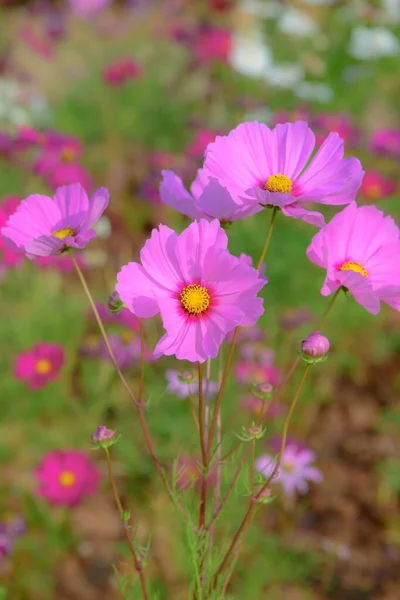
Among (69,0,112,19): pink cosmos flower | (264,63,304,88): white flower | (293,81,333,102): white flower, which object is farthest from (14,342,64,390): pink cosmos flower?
(69,0,112,19): pink cosmos flower

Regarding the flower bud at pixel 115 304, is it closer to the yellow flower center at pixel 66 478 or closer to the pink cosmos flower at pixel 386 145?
the yellow flower center at pixel 66 478

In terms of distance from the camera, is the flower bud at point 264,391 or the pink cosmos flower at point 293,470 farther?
the pink cosmos flower at point 293,470

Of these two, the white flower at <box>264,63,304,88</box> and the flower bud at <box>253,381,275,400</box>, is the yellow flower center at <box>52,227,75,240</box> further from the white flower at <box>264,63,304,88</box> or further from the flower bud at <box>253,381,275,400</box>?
the white flower at <box>264,63,304,88</box>

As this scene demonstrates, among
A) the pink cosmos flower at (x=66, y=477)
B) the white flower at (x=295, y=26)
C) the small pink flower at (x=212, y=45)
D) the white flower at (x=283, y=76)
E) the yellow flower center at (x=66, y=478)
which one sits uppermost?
the white flower at (x=295, y=26)

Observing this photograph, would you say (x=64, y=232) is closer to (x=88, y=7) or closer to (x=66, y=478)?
(x=66, y=478)

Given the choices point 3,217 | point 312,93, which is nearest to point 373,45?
point 312,93

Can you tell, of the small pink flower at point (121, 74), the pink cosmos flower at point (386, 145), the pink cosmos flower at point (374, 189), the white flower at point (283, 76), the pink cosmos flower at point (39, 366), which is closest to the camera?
the pink cosmos flower at point (39, 366)

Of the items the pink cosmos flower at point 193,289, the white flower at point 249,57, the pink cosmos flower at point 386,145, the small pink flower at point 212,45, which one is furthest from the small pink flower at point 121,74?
the pink cosmos flower at point 193,289
